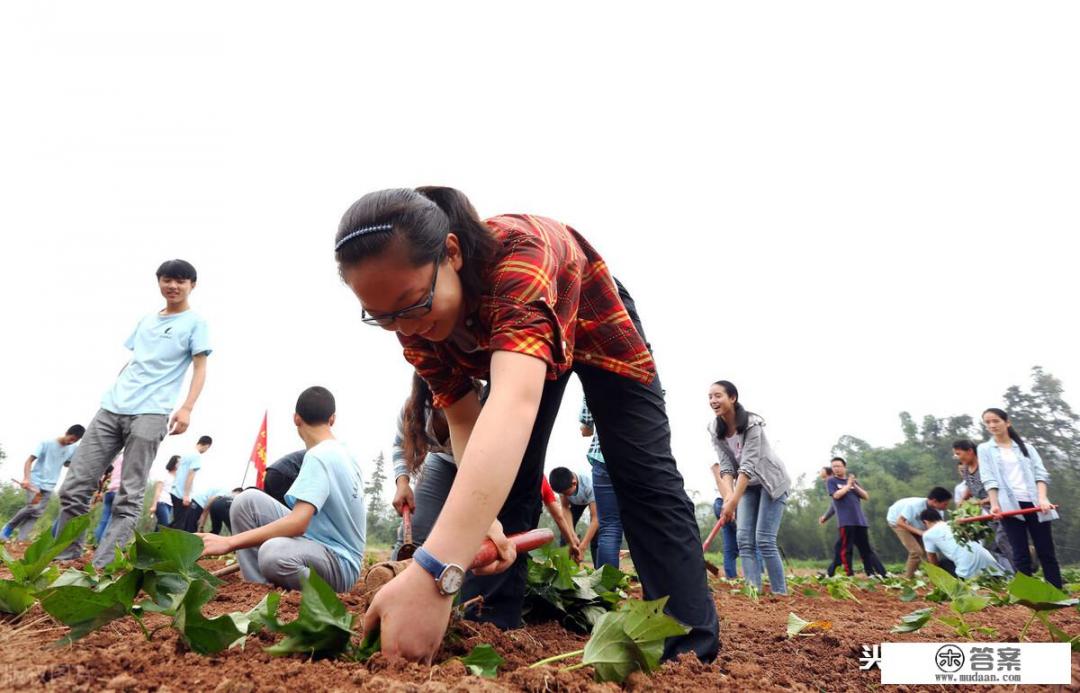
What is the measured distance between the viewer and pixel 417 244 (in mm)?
1528

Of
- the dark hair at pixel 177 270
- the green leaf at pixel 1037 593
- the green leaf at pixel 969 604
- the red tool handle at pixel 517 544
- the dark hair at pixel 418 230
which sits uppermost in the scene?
the dark hair at pixel 177 270

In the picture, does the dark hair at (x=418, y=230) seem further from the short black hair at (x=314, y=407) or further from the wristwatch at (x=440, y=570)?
the short black hair at (x=314, y=407)

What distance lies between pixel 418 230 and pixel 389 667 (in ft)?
2.94

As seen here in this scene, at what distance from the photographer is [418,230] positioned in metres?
1.54

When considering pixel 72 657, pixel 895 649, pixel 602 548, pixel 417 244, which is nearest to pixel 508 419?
pixel 417 244

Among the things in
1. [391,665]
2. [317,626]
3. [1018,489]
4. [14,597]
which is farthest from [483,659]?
[1018,489]

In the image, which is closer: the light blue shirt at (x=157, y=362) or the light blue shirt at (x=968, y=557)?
the light blue shirt at (x=157, y=362)

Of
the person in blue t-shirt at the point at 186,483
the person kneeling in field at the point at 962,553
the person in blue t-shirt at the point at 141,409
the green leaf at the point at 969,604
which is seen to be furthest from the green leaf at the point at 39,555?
the person in blue t-shirt at the point at 186,483

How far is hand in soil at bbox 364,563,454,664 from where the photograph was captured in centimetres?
128

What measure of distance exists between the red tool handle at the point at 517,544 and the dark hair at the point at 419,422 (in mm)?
909

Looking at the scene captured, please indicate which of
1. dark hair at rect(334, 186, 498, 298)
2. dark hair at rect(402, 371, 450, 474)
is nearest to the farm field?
→ dark hair at rect(402, 371, 450, 474)

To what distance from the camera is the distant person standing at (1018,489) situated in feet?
18.8

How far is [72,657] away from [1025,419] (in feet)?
153

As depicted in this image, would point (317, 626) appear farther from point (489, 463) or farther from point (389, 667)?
point (489, 463)
